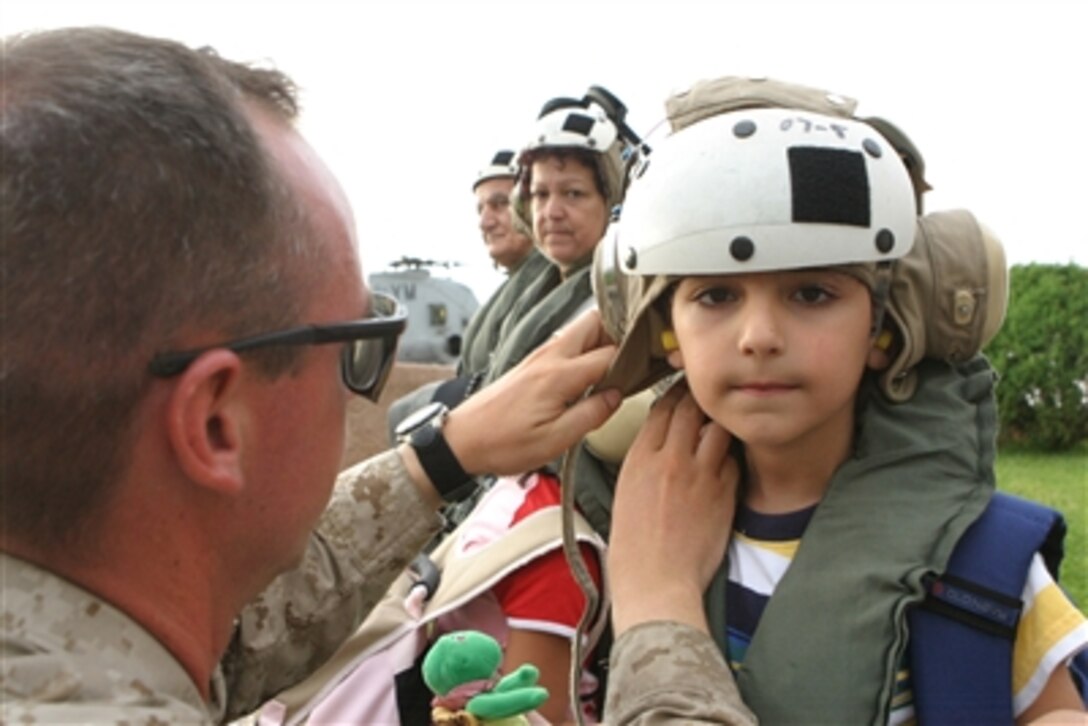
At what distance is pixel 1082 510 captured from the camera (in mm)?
9930

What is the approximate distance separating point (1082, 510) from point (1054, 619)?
8.77 metres

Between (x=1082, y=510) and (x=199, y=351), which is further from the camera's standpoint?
(x=1082, y=510)

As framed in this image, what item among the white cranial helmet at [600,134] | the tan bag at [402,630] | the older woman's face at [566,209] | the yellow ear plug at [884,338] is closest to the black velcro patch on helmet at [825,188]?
the yellow ear plug at [884,338]

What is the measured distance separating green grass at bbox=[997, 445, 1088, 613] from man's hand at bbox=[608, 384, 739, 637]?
129 inches

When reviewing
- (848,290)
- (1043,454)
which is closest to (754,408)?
(848,290)

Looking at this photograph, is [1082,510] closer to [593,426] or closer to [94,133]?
[593,426]

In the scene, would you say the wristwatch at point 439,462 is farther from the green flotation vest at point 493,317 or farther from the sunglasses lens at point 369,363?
the green flotation vest at point 493,317

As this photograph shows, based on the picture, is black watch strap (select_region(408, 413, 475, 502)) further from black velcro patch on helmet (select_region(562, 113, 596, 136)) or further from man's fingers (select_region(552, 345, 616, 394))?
black velcro patch on helmet (select_region(562, 113, 596, 136))

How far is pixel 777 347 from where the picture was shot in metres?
2.06

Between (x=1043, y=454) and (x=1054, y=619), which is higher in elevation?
(x=1054, y=619)

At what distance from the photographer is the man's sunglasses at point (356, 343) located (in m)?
1.40

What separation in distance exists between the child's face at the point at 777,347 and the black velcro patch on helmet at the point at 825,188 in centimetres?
11

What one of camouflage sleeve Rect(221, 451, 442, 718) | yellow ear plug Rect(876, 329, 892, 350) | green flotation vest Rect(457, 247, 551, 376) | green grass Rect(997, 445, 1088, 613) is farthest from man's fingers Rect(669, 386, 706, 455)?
green grass Rect(997, 445, 1088, 613)

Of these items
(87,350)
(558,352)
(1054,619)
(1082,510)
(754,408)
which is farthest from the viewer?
(1082,510)
